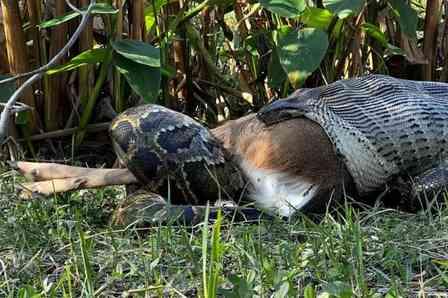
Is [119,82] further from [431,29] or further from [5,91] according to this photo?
[431,29]

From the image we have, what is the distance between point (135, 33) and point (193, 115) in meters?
0.63

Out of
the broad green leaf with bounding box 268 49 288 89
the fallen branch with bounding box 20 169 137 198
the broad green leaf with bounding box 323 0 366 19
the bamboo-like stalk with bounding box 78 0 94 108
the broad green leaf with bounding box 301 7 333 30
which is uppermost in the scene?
the broad green leaf with bounding box 323 0 366 19

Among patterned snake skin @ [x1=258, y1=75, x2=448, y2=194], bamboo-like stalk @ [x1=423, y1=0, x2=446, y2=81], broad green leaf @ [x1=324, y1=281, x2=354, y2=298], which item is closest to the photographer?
broad green leaf @ [x1=324, y1=281, x2=354, y2=298]

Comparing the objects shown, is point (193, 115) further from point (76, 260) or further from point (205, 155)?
point (76, 260)

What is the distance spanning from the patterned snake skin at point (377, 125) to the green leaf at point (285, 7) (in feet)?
0.99

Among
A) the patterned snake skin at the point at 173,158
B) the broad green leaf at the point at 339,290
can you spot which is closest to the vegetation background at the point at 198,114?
the broad green leaf at the point at 339,290

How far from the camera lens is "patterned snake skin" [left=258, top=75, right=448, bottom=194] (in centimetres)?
306

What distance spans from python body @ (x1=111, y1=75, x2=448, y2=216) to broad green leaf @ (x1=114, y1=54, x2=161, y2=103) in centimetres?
6

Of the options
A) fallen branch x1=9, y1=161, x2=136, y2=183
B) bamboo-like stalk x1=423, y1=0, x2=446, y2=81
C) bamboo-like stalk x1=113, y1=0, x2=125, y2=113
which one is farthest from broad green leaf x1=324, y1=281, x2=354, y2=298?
bamboo-like stalk x1=423, y1=0, x2=446, y2=81

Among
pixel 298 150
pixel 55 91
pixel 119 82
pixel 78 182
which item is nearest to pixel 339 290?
pixel 298 150

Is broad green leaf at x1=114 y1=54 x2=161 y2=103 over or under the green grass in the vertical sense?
over

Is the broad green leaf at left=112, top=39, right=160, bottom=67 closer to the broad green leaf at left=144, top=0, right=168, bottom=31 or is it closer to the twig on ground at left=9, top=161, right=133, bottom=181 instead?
the twig on ground at left=9, top=161, right=133, bottom=181

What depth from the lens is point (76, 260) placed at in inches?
85.9

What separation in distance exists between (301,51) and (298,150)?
1.72 ft
